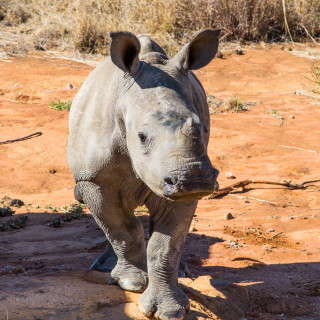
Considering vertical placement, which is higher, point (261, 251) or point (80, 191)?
point (80, 191)

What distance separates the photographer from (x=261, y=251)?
5.70 m

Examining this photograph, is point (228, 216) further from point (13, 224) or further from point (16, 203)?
point (16, 203)

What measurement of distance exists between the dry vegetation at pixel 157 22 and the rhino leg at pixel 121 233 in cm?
992

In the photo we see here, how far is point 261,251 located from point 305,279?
707mm

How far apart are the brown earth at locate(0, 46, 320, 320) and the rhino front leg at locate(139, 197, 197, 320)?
0.17m

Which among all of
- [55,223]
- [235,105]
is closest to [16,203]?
[55,223]

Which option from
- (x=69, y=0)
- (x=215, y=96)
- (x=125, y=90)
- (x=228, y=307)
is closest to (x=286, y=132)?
(x=215, y=96)

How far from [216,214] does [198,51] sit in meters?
3.42

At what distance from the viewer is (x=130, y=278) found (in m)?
4.32

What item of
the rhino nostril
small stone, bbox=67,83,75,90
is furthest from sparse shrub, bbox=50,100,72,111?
the rhino nostril

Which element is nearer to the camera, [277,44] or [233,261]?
[233,261]

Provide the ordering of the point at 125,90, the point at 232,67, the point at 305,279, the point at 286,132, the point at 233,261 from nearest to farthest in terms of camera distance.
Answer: the point at 125,90, the point at 305,279, the point at 233,261, the point at 286,132, the point at 232,67

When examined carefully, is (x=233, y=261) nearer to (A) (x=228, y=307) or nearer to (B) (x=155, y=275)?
(A) (x=228, y=307)

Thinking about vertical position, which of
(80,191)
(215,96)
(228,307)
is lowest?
(215,96)
